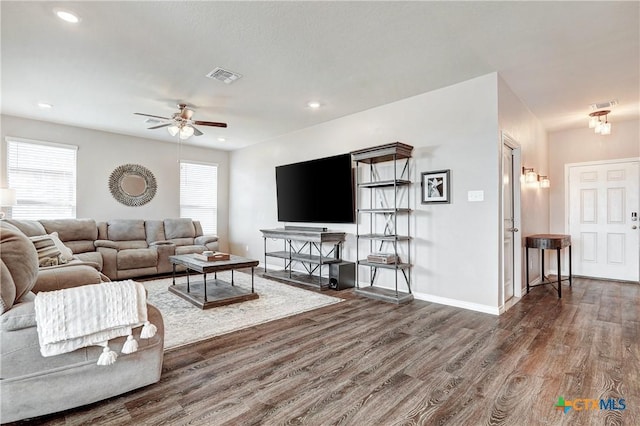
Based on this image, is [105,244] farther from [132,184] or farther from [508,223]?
[508,223]

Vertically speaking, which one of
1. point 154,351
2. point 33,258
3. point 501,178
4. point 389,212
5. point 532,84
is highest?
point 532,84

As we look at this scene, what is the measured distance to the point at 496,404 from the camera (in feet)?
5.92

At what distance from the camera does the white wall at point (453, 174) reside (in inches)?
136

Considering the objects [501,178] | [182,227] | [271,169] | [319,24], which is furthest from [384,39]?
[182,227]

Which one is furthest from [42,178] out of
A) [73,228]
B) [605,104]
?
[605,104]

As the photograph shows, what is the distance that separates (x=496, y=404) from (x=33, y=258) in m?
2.72

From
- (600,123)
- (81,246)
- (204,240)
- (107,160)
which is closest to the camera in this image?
(600,123)

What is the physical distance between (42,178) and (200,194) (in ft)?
8.80

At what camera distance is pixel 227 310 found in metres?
3.50

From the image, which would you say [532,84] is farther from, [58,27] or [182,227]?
[182,227]

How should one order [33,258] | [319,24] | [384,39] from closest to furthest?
1. [33,258]
2. [319,24]
3. [384,39]

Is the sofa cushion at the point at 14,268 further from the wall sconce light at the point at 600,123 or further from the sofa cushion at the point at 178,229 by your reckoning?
the wall sconce light at the point at 600,123

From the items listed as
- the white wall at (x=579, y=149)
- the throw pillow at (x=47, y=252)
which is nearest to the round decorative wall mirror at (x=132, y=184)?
the throw pillow at (x=47, y=252)

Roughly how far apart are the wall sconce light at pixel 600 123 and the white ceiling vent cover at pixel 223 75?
190 inches
